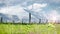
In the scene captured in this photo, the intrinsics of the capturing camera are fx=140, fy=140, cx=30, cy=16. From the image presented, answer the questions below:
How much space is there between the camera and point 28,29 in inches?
67.3

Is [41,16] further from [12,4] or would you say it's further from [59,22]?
[12,4]

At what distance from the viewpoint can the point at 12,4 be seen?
1737 millimetres

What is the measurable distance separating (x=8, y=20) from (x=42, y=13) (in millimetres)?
427

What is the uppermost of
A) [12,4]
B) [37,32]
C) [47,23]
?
[12,4]

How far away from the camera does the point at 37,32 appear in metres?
1.72

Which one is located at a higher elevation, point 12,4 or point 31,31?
point 12,4

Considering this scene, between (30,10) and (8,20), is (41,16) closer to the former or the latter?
(30,10)

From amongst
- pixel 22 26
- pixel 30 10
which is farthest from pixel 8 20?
pixel 30 10

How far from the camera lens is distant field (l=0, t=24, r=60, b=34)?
170 cm

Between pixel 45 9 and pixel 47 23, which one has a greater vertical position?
pixel 45 9

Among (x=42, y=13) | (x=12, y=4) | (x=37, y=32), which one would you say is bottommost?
(x=37, y=32)

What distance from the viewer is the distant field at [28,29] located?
1700 millimetres

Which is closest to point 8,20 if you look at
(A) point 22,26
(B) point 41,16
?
(A) point 22,26

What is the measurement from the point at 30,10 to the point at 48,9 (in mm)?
223
